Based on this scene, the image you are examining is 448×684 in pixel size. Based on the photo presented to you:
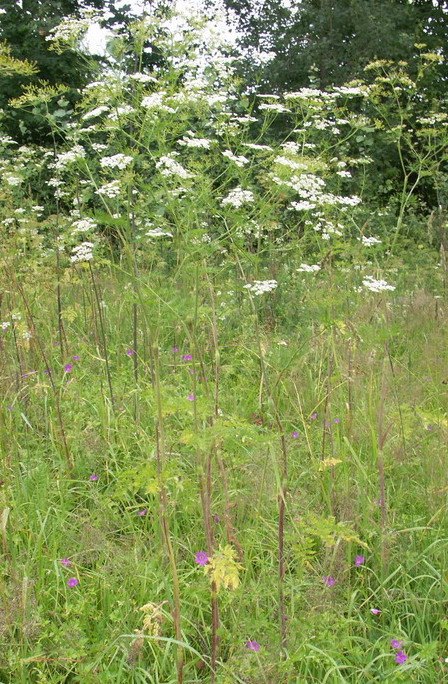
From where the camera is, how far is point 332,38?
40.9 ft

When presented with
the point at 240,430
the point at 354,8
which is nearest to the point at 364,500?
the point at 240,430

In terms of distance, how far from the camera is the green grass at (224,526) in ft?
6.01

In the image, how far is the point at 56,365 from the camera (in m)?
4.02

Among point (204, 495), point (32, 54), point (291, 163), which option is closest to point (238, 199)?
point (291, 163)

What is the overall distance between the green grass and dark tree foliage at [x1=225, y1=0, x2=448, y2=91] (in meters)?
9.56

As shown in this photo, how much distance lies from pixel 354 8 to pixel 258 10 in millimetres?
3917

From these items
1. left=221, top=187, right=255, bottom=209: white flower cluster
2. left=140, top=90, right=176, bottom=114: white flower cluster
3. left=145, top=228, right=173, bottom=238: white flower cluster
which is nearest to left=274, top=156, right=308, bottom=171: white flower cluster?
left=221, top=187, right=255, bottom=209: white flower cluster

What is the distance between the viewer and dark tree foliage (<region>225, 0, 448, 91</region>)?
12047 mm

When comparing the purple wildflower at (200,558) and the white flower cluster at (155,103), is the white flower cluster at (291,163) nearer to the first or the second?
the white flower cluster at (155,103)

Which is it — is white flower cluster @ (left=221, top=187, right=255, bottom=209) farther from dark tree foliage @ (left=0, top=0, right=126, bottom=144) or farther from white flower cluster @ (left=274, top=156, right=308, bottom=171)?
dark tree foliage @ (left=0, top=0, right=126, bottom=144)

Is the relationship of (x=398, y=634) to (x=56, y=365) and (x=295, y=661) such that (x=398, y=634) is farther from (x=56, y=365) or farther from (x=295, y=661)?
(x=56, y=365)

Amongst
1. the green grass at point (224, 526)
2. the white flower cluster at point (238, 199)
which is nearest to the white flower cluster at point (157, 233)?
the white flower cluster at point (238, 199)

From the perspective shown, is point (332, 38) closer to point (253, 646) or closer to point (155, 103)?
point (155, 103)

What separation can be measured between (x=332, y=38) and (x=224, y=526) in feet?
39.9
